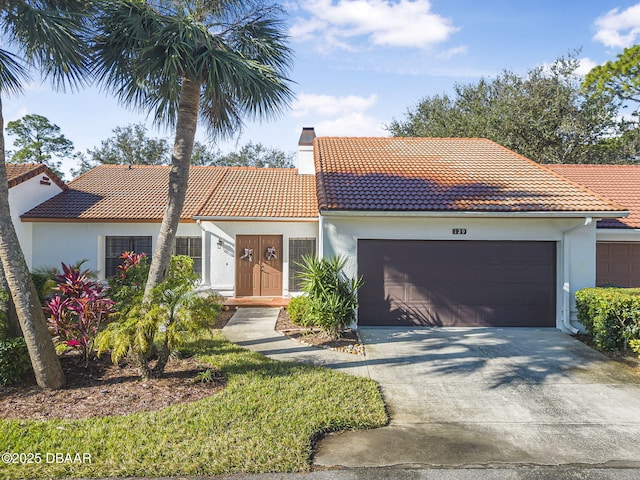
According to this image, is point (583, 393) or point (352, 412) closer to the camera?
point (352, 412)

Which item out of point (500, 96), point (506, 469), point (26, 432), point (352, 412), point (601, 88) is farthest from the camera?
point (500, 96)

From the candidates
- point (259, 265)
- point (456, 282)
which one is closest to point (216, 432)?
point (456, 282)

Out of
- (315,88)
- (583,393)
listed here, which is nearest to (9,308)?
(315,88)

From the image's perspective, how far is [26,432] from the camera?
442cm

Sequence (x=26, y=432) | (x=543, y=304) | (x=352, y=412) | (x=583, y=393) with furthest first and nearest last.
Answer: (x=543, y=304)
(x=583, y=393)
(x=352, y=412)
(x=26, y=432)

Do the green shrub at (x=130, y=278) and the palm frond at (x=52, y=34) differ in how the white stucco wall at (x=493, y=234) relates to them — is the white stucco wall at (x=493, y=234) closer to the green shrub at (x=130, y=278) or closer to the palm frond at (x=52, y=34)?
the green shrub at (x=130, y=278)

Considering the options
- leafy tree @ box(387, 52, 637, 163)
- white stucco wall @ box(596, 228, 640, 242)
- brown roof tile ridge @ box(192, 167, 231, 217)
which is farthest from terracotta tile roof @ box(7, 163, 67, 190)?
leafy tree @ box(387, 52, 637, 163)

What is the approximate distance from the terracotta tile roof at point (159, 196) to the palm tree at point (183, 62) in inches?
212

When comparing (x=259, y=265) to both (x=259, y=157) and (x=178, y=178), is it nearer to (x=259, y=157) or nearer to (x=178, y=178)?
(x=178, y=178)

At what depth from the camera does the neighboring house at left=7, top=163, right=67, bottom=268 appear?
12.5 metres

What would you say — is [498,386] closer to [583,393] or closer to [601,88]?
[583,393]

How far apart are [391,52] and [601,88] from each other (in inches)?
671

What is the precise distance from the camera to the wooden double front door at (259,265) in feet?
43.5

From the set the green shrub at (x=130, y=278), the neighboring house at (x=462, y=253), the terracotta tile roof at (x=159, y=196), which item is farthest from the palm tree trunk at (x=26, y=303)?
the terracotta tile roof at (x=159, y=196)
